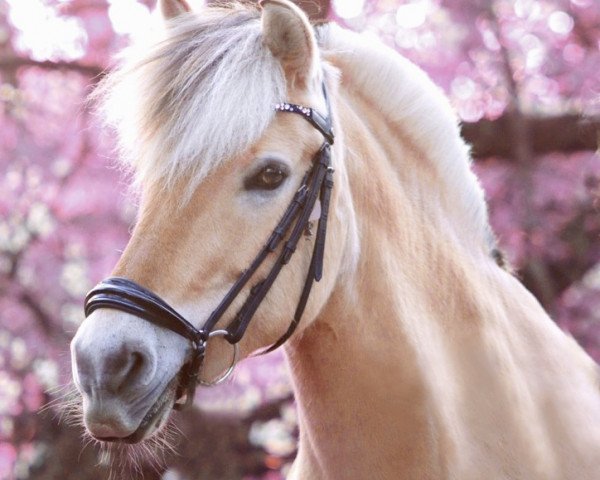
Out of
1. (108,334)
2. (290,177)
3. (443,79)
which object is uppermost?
(290,177)

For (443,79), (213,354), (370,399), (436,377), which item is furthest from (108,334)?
(443,79)

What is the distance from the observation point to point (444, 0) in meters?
6.57

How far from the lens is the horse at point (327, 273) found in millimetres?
2256

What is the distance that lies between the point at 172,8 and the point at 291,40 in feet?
1.72

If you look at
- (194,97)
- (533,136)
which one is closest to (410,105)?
(194,97)

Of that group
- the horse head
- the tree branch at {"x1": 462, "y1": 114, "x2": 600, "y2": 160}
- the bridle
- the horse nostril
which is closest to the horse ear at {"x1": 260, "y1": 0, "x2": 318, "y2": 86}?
the horse head

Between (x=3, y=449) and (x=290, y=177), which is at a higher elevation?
(x=290, y=177)

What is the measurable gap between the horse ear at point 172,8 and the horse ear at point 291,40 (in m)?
0.43

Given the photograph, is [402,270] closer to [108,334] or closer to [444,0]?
[108,334]

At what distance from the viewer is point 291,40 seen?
253 cm

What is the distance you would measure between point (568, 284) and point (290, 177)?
4.05m

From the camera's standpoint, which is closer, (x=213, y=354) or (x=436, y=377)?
(x=213, y=354)

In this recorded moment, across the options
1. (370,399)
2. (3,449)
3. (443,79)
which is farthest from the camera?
(3,449)

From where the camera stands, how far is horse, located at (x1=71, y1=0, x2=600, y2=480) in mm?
2256
